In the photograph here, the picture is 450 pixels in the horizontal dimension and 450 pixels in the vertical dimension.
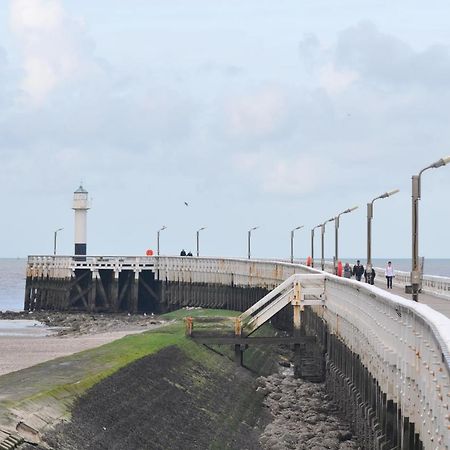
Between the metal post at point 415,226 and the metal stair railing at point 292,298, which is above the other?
the metal post at point 415,226

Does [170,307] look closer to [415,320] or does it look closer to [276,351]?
[276,351]

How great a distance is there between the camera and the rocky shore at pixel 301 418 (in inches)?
1298

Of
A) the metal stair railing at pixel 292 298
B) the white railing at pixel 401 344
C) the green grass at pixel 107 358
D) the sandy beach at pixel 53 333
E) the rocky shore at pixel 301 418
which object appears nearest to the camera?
the white railing at pixel 401 344

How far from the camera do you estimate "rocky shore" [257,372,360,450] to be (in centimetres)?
3297

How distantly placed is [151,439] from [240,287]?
51.3 m

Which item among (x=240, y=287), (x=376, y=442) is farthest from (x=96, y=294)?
(x=376, y=442)

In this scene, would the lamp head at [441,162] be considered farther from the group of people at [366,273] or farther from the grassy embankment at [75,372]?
the group of people at [366,273]

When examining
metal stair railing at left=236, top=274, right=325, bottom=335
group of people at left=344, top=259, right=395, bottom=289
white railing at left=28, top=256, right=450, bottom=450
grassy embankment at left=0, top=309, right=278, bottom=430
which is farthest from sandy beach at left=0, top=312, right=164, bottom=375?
white railing at left=28, top=256, right=450, bottom=450

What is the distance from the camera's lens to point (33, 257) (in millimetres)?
103125

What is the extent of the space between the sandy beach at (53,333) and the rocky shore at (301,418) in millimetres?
8802

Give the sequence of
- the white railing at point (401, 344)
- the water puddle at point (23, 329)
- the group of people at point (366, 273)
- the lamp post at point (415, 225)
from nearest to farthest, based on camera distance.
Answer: the white railing at point (401, 344) → the lamp post at point (415, 225) → the group of people at point (366, 273) → the water puddle at point (23, 329)

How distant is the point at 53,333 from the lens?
229ft

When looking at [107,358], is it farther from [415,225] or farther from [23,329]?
[23,329]

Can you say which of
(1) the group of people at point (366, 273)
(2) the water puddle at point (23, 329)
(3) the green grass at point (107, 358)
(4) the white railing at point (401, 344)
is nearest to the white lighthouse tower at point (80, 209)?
(2) the water puddle at point (23, 329)
